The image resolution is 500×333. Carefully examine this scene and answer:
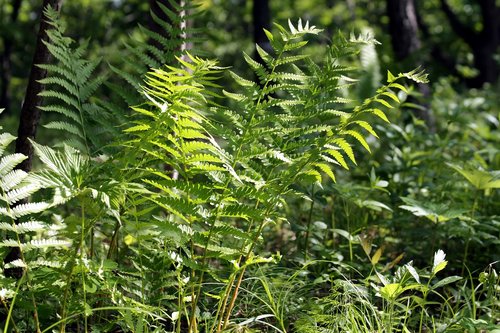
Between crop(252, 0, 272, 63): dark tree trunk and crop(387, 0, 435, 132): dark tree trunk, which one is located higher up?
crop(252, 0, 272, 63): dark tree trunk

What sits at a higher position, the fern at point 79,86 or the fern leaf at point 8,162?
the fern at point 79,86

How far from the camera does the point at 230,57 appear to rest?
18.5 meters

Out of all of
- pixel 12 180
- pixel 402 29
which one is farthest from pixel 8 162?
pixel 402 29

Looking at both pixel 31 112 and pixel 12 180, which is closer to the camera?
pixel 12 180

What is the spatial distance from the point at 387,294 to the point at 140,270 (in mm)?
971

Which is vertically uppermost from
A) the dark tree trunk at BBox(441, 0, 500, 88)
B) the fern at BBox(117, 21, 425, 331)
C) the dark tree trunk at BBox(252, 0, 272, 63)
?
the dark tree trunk at BBox(252, 0, 272, 63)

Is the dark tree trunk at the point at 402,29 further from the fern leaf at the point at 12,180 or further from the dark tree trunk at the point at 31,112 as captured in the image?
the fern leaf at the point at 12,180

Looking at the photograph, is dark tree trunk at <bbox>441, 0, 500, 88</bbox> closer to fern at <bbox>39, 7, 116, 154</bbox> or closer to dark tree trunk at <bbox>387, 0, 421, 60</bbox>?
dark tree trunk at <bbox>387, 0, 421, 60</bbox>

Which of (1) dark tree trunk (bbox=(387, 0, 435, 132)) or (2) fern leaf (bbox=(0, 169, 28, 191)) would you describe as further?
(1) dark tree trunk (bbox=(387, 0, 435, 132))

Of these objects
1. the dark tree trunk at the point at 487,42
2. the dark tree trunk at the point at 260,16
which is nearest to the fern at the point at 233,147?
the dark tree trunk at the point at 260,16

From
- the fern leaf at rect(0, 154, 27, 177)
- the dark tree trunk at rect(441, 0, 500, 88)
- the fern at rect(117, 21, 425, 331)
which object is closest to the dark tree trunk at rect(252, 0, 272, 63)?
the fern at rect(117, 21, 425, 331)

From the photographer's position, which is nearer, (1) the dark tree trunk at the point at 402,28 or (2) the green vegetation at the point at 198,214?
(2) the green vegetation at the point at 198,214

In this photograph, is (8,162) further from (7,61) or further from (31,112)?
(7,61)

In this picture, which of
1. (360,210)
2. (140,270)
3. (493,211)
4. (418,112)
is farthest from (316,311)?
(418,112)
